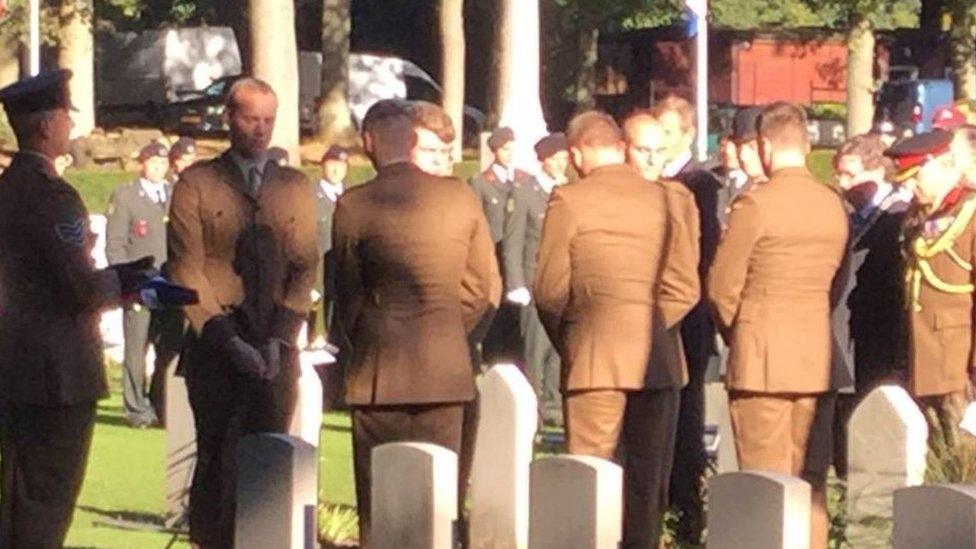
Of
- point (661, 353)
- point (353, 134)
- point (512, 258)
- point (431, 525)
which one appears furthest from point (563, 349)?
point (353, 134)

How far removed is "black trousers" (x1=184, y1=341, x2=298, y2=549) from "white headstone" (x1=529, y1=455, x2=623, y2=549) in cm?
400

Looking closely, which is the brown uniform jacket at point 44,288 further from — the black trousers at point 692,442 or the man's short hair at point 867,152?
the man's short hair at point 867,152

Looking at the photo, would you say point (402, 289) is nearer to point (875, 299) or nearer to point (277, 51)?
point (875, 299)

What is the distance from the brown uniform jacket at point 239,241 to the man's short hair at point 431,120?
1.88ft

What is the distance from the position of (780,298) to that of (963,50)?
132 feet

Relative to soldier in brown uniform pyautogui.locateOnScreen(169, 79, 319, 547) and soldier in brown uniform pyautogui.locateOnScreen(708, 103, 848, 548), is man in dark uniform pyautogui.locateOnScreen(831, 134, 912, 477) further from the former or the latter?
soldier in brown uniform pyautogui.locateOnScreen(169, 79, 319, 547)

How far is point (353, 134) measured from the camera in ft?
162

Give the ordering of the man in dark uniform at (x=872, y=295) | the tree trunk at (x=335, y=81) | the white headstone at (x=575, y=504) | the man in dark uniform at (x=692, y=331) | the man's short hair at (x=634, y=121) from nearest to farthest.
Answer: the white headstone at (x=575, y=504), the man's short hair at (x=634, y=121), the man in dark uniform at (x=692, y=331), the man in dark uniform at (x=872, y=295), the tree trunk at (x=335, y=81)

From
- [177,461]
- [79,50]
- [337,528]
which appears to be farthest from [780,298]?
[79,50]

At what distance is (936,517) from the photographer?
520 centimetres

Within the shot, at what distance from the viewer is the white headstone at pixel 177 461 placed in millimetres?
12289

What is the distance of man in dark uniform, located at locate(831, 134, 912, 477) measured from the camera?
12.4 metres

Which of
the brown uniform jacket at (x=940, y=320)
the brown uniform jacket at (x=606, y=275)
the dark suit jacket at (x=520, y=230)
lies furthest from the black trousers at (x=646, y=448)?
the dark suit jacket at (x=520, y=230)

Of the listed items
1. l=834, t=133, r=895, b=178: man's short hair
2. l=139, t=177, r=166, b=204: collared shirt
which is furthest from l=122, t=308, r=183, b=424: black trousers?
l=834, t=133, r=895, b=178: man's short hair
